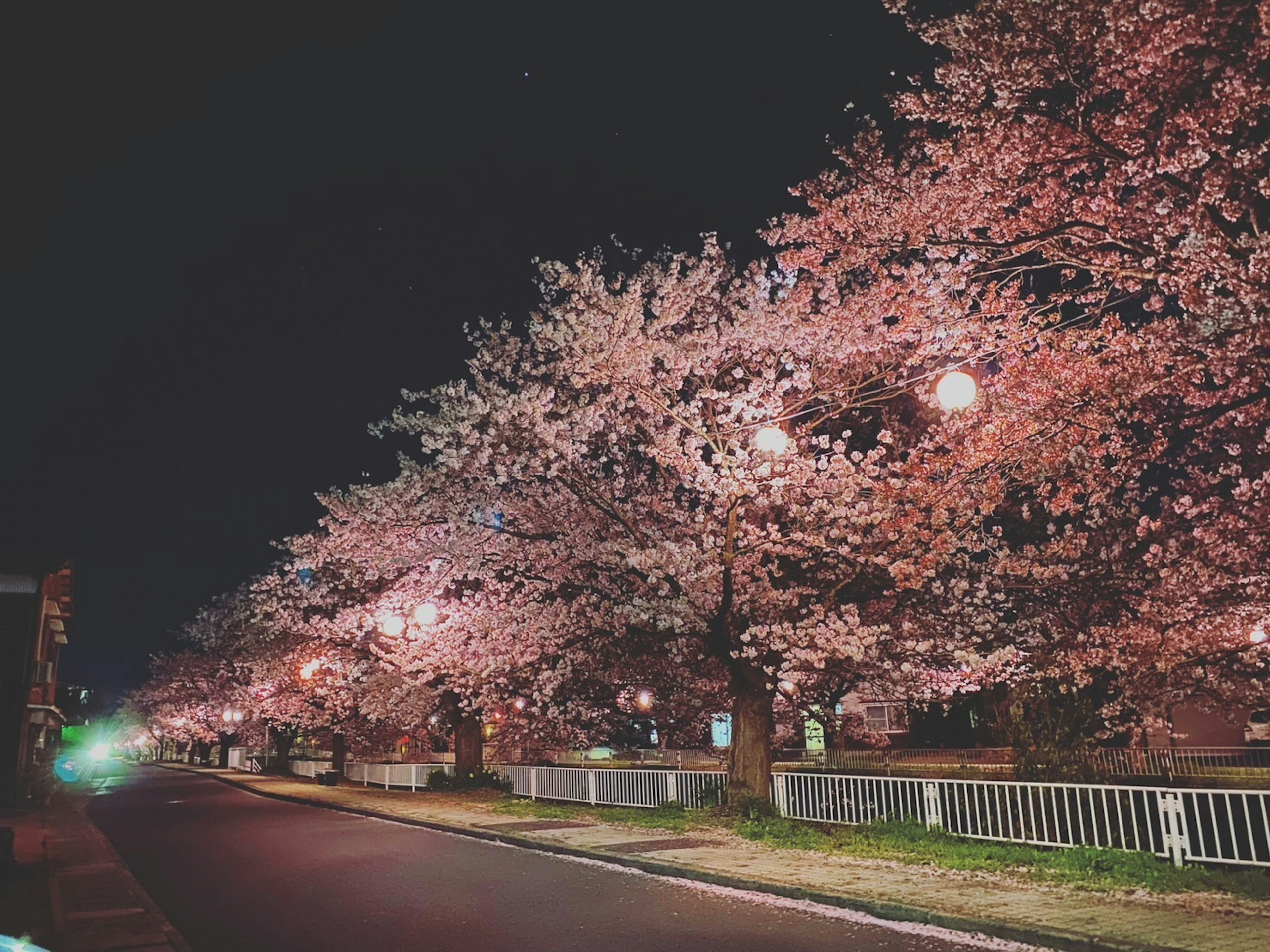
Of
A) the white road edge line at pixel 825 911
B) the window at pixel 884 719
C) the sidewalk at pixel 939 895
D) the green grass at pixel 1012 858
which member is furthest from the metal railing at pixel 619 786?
the window at pixel 884 719

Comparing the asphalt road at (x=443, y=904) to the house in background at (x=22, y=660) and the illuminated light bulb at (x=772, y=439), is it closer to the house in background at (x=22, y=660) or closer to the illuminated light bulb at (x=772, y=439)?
the illuminated light bulb at (x=772, y=439)

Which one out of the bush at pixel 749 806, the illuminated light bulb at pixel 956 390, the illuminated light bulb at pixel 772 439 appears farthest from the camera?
the bush at pixel 749 806

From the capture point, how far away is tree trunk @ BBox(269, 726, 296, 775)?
51.1 meters

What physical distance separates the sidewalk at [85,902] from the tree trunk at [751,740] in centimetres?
987

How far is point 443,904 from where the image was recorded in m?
9.99

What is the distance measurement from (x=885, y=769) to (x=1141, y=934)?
22357mm

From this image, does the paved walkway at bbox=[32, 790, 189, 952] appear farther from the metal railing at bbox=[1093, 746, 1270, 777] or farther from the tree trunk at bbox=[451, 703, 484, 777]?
the metal railing at bbox=[1093, 746, 1270, 777]

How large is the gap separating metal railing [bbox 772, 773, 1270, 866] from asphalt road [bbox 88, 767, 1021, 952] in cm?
412

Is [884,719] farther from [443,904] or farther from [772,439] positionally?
[443,904]

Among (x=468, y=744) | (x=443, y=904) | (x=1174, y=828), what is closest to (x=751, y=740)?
(x=1174, y=828)

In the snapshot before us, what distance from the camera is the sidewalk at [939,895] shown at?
7.43m

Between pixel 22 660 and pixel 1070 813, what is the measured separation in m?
32.8

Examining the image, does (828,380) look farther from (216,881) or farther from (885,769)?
(885,769)

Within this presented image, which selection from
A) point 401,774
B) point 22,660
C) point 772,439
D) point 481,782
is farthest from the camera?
point 401,774
